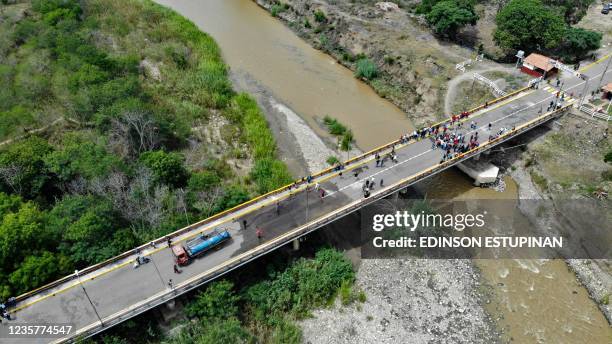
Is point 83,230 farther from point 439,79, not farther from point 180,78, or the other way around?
point 439,79

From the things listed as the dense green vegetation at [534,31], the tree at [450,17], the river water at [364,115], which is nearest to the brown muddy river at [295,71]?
the river water at [364,115]

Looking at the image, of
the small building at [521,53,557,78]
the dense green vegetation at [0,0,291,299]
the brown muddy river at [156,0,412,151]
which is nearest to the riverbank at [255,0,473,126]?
the brown muddy river at [156,0,412,151]

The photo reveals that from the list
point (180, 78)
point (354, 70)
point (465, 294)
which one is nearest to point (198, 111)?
point (180, 78)

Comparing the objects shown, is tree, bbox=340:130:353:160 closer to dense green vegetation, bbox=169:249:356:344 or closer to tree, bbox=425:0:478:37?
dense green vegetation, bbox=169:249:356:344

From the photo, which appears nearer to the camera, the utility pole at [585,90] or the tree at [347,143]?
the utility pole at [585,90]

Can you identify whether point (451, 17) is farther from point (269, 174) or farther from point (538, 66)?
point (269, 174)

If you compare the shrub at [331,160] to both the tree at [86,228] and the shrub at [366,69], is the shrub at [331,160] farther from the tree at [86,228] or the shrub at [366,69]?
the tree at [86,228]

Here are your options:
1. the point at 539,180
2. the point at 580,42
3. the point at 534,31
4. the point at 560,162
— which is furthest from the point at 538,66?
the point at 539,180
